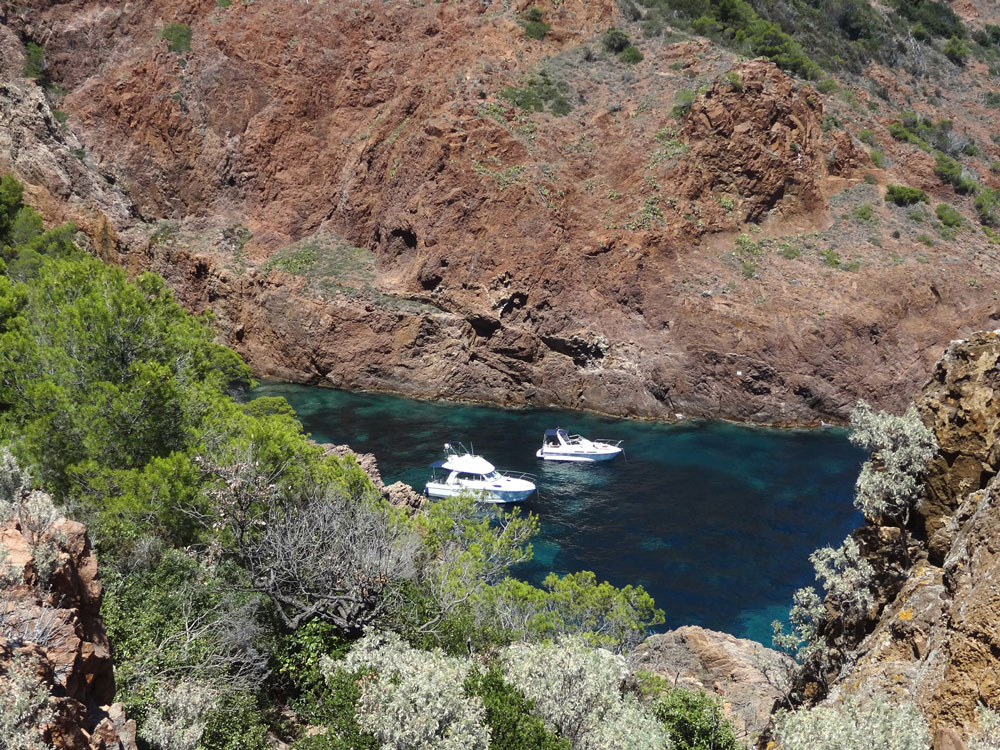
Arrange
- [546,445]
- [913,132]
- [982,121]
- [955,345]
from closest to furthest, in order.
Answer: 1. [955,345]
2. [546,445]
3. [913,132]
4. [982,121]

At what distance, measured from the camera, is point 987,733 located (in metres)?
6.24

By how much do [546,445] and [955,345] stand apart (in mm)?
30778

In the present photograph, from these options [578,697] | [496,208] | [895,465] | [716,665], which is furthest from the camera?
[496,208]

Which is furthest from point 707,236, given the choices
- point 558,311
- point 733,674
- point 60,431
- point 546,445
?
point 60,431

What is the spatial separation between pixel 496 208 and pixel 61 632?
152 ft

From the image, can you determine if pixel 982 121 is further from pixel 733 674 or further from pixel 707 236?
pixel 733 674

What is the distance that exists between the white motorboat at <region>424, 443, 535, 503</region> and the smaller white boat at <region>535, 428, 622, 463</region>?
9.44 feet

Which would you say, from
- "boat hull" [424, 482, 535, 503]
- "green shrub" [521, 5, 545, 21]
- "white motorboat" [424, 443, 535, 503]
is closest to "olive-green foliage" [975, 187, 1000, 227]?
"green shrub" [521, 5, 545, 21]

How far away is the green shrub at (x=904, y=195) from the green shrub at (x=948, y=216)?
1462 mm

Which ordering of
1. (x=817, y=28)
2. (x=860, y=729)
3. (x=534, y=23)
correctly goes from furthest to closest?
(x=817, y=28) → (x=534, y=23) → (x=860, y=729)

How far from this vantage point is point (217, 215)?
58281mm

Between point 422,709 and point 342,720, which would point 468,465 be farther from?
point 422,709

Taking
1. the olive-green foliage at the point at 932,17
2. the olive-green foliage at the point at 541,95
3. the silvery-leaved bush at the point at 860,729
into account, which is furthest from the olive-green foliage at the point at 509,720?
the olive-green foliage at the point at 932,17

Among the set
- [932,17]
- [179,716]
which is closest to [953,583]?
[179,716]
